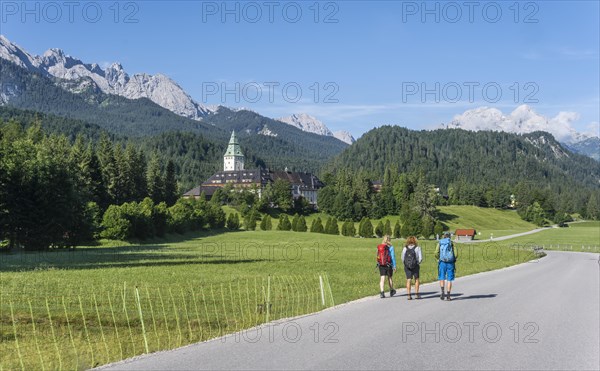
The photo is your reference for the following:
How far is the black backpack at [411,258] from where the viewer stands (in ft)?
68.7

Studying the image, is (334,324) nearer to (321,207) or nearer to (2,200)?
(2,200)

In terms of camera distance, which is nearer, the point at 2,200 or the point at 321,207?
the point at 2,200

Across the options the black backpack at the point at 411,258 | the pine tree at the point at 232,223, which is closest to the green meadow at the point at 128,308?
the black backpack at the point at 411,258

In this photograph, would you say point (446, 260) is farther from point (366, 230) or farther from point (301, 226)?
point (301, 226)

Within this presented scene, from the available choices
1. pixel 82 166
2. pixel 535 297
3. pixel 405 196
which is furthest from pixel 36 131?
pixel 405 196

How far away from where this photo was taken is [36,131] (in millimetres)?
103438

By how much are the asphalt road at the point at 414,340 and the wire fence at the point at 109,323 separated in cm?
139

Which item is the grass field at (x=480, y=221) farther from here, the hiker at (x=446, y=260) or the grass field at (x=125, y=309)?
the hiker at (x=446, y=260)

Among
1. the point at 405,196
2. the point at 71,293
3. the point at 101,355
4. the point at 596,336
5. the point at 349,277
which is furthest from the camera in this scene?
the point at 405,196

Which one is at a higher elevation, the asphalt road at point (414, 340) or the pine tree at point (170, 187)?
the pine tree at point (170, 187)

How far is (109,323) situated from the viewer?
616 inches

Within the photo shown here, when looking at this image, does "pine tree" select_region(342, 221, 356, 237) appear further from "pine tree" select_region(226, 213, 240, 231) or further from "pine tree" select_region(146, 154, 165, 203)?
"pine tree" select_region(146, 154, 165, 203)

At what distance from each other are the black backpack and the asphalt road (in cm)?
144

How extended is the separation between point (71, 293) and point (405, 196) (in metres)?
165
